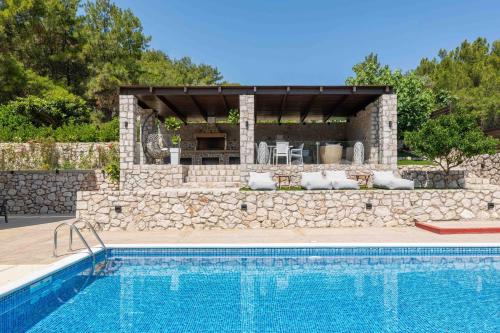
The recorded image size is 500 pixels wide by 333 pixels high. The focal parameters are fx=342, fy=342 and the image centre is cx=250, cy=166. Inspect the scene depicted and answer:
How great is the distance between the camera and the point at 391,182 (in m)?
10.2

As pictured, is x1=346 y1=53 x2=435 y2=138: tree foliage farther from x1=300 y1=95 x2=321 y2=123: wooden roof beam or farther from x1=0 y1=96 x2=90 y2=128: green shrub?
x1=0 y1=96 x2=90 y2=128: green shrub

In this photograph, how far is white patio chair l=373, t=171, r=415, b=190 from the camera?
395 inches

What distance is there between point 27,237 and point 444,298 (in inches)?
335

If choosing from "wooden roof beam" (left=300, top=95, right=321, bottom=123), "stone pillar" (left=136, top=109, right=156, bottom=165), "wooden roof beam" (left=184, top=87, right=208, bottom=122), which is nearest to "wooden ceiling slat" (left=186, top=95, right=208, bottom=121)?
"wooden roof beam" (left=184, top=87, right=208, bottom=122)

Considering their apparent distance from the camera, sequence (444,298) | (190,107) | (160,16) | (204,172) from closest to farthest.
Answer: (444,298) → (204,172) → (190,107) → (160,16)

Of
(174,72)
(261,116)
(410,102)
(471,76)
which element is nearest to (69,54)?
(174,72)

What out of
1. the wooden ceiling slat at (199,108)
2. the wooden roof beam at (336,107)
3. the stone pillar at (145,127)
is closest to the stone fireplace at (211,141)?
the wooden ceiling slat at (199,108)

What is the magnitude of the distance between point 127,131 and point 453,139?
11.6 m

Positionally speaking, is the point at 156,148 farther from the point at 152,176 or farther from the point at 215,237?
the point at 215,237

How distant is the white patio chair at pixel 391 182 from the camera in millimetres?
10031

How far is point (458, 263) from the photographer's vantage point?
626cm

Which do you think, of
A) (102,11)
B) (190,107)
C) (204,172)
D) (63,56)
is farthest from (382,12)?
(63,56)

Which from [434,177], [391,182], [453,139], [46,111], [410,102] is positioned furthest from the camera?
[410,102]

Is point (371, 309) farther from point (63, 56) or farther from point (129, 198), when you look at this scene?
point (63, 56)
